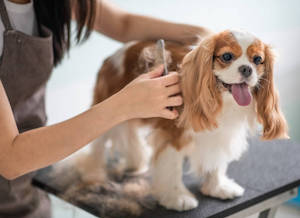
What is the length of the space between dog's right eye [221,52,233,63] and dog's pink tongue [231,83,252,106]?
0.05m

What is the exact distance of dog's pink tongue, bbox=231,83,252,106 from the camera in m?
1.00

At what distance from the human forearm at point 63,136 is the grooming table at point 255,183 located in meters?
0.29

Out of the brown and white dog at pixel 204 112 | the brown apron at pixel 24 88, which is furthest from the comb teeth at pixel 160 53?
the brown apron at pixel 24 88

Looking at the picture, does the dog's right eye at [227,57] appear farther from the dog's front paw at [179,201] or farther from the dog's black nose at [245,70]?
the dog's front paw at [179,201]

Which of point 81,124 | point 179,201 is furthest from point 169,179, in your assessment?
point 81,124

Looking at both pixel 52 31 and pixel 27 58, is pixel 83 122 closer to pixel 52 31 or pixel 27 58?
pixel 27 58

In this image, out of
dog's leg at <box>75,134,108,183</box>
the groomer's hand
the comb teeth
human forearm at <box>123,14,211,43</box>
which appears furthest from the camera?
dog's leg at <box>75,134,108,183</box>

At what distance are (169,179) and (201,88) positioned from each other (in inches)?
11.6

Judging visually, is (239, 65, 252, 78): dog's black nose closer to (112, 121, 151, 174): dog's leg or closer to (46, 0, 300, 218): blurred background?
(46, 0, 300, 218): blurred background

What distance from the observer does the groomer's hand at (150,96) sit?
97 cm

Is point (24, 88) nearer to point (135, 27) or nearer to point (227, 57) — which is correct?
point (135, 27)

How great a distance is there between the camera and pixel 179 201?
117 cm

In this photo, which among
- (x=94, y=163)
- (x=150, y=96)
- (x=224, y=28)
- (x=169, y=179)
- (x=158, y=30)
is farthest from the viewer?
(x=94, y=163)

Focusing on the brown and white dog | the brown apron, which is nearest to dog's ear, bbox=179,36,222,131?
the brown and white dog
